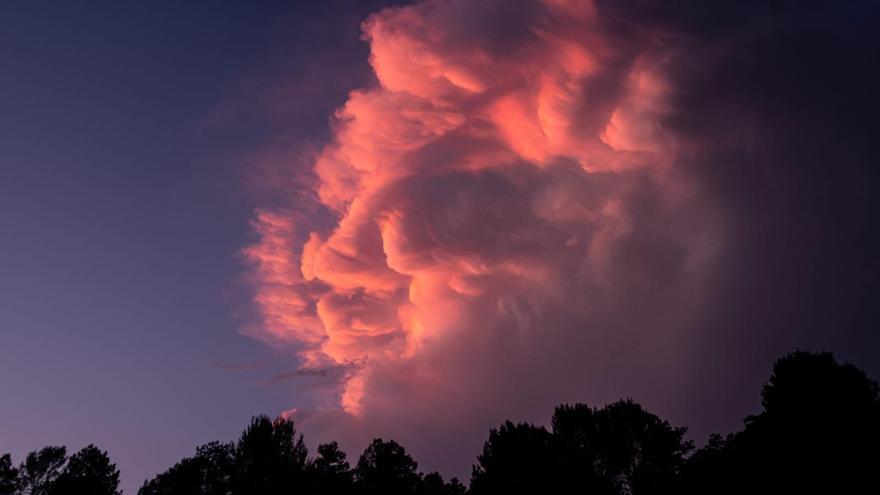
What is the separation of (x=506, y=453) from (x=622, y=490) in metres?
21.0

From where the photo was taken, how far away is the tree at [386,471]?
81000 mm

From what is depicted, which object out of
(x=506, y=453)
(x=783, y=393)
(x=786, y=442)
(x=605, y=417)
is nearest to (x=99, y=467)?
(x=506, y=453)

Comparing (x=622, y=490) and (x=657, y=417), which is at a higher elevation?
(x=657, y=417)

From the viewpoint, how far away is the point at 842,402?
184 feet

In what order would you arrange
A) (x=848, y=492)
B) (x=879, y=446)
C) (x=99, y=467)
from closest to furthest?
(x=848, y=492)
(x=879, y=446)
(x=99, y=467)

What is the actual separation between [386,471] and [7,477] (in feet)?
222

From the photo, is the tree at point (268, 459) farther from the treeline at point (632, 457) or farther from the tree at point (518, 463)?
the tree at point (518, 463)

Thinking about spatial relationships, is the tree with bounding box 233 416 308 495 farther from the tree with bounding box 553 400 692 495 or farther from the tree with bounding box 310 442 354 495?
the tree with bounding box 553 400 692 495

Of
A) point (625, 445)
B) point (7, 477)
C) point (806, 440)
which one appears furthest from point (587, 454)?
point (7, 477)

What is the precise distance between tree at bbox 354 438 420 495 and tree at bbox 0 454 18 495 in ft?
199

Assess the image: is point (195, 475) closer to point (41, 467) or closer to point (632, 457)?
point (41, 467)

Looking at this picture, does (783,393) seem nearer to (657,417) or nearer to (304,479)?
(657,417)

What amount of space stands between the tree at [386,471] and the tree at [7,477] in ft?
199

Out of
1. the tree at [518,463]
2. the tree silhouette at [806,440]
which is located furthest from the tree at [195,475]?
the tree silhouette at [806,440]
